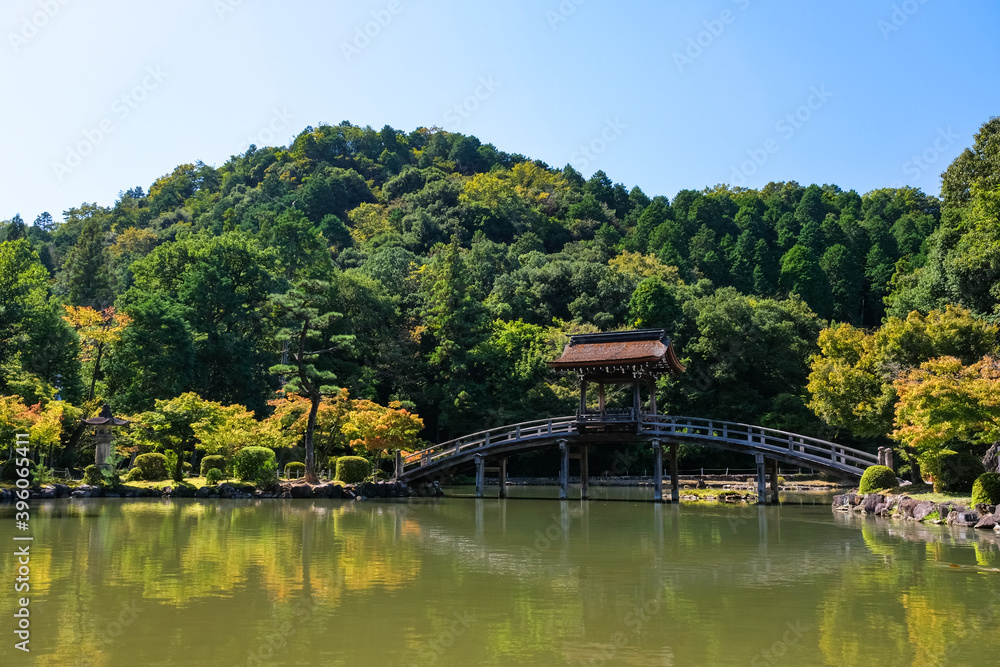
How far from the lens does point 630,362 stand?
29.8 meters

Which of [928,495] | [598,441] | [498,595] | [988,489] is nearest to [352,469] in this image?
[598,441]

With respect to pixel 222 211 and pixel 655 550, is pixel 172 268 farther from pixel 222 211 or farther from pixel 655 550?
pixel 655 550

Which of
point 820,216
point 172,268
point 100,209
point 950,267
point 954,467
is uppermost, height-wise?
point 100,209

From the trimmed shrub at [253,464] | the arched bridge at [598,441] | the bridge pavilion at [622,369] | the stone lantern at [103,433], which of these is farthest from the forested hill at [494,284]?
the bridge pavilion at [622,369]

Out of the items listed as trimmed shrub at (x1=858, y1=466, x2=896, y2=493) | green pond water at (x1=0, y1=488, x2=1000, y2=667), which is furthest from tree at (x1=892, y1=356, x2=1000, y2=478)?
trimmed shrub at (x1=858, y1=466, x2=896, y2=493)

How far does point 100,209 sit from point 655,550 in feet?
310

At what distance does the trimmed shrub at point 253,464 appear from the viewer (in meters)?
29.2

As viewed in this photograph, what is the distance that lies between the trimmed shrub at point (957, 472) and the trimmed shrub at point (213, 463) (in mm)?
23842

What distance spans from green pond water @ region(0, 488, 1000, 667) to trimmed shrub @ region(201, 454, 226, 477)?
1215 cm

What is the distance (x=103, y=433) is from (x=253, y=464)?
249 inches

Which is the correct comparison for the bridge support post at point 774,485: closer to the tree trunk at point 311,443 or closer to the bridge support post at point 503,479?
the bridge support post at point 503,479

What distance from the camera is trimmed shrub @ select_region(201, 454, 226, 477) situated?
1206 inches

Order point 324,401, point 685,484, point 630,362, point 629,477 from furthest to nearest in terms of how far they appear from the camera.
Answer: point 629,477
point 685,484
point 324,401
point 630,362

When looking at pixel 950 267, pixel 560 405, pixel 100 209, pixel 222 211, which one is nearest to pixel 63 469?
pixel 560 405
